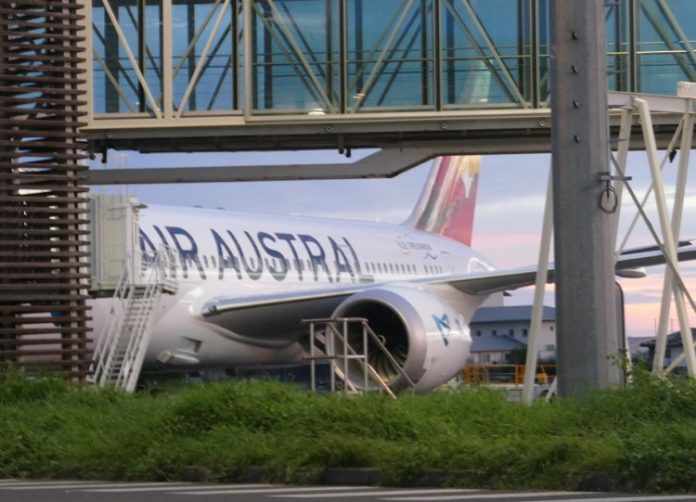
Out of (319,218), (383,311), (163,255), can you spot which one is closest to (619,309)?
(383,311)

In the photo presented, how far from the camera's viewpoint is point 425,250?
3631 centimetres

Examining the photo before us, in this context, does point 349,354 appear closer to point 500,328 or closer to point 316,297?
point 316,297

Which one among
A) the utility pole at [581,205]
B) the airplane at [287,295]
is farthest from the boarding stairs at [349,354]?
the utility pole at [581,205]

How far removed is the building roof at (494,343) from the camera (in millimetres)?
95250

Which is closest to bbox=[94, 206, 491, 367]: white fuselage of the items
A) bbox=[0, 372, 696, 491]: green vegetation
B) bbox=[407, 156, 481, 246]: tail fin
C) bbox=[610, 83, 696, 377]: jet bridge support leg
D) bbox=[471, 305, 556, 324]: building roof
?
bbox=[407, 156, 481, 246]: tail fin

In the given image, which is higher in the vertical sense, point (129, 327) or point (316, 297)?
point (316, 297)

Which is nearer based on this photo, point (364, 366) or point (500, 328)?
point (364, 366)

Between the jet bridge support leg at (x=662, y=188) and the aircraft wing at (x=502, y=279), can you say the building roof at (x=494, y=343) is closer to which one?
the aircraft wing at (x=502, y=279)

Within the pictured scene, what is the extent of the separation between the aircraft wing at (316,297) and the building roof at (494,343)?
2685 inches

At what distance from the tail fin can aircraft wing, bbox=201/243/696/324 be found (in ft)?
47.4

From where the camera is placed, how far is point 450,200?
41906 mm

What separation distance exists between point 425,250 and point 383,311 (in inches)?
538

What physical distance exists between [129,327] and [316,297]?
3272 millimetres

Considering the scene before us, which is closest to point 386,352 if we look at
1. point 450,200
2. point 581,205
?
point 581,205
